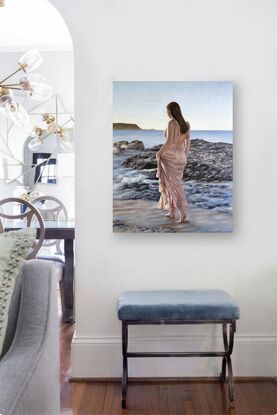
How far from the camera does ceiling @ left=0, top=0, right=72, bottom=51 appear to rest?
13.8 ft

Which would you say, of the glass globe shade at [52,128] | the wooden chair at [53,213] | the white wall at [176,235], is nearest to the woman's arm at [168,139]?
the white wall at [176,235]

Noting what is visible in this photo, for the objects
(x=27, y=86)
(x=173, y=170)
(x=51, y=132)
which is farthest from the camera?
(x=51, y=132)

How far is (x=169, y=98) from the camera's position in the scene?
2754mm

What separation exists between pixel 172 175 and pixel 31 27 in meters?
2.88

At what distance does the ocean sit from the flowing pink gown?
80 millimetres

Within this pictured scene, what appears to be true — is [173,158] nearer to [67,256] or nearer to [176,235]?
[176,235]

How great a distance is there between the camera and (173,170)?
2.78 metres

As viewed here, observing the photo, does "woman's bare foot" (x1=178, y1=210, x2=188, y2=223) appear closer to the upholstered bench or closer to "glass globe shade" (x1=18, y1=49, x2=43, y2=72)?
the upholstered bench

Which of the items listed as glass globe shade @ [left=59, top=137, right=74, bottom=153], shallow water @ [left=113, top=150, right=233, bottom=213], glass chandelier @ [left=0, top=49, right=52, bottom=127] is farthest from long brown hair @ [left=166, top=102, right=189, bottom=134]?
glass globe shade @ [left=59, top=137, right=74, bottom=153]

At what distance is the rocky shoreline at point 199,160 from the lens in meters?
2.77

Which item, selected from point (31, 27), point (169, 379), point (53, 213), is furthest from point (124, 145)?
point (31, 27)

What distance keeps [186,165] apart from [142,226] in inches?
18.2

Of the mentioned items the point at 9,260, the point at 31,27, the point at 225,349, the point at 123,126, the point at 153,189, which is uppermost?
the point at 31,27

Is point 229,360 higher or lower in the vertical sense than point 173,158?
lower
